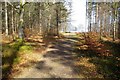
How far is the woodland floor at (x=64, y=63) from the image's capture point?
15.3 metres

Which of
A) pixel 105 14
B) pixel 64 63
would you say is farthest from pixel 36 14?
pixel 64 63

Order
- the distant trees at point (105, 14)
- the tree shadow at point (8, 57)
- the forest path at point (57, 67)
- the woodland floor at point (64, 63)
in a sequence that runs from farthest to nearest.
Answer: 1. the distant trees at point (105, 14)
2. the tree shadow at point (8, 57)
3. the woodland floor at point (64, 63)
4. the forest path at point (57, 67)

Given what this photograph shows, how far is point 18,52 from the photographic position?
19297 millimetres

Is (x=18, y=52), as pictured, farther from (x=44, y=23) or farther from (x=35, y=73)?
(x=44, y=23)

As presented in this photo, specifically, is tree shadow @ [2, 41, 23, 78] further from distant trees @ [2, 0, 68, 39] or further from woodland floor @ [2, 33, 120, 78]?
distant trees @ [2, 0, 68, 39]

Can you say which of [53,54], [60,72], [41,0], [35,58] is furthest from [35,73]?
[41,0]

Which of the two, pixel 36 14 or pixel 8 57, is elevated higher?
→ pixel 36 14

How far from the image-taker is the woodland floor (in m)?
15.3

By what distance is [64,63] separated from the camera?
57.7ft

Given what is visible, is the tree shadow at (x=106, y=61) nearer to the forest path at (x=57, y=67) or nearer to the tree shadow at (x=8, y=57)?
the forest path at (x=57, y=67)

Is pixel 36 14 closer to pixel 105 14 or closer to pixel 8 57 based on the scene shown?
pixel 105 14

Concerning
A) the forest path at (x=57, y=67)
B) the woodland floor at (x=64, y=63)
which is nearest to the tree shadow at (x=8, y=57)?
the woodland floor at (x=64, y=63)

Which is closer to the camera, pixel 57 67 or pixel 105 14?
pixel 57 67

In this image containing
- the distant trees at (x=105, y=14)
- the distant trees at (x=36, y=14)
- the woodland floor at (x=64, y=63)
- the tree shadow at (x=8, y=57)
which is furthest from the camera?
the distant trees at (x=36, y=14)
